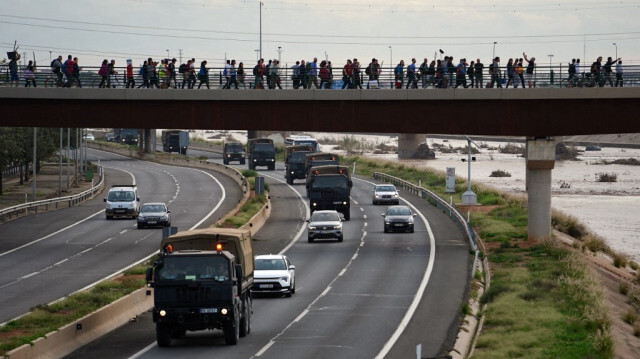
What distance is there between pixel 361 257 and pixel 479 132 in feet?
29.9

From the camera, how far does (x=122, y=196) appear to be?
252 feet

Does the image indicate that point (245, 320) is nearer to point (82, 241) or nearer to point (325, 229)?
point (325, 229)

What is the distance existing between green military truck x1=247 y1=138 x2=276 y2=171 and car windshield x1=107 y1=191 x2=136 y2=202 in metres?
46.6

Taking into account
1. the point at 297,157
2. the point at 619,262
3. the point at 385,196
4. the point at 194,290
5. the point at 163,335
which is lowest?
the point at 619,262

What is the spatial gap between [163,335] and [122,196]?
48.2m

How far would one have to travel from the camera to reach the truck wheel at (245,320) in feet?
102

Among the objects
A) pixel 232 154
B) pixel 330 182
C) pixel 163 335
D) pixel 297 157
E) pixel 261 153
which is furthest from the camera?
pixel 232 154

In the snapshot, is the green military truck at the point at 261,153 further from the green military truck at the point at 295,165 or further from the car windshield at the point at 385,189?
the car windshield at the point at 385,189

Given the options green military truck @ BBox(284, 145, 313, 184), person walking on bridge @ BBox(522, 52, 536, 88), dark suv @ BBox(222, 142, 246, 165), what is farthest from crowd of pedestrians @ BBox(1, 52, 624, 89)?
dark suv @ BBox(222, 142, 246, 165)

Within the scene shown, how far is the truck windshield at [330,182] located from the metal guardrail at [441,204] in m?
7.48

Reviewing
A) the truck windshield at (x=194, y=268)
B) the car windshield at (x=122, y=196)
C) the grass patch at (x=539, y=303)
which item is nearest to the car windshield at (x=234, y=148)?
the car windshield at (x=122, y=196)

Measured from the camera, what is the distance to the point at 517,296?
3856cm

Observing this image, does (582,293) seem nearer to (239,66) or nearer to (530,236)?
(530,236)

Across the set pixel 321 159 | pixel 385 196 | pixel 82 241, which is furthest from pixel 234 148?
pixel 82 241
